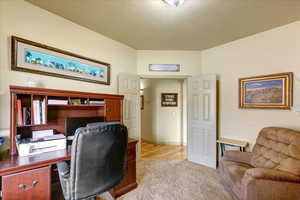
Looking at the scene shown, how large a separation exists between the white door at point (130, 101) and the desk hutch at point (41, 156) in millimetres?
718

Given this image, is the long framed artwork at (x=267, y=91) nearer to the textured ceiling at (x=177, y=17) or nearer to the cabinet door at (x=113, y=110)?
the textured ceiling at (x=177, y=17)

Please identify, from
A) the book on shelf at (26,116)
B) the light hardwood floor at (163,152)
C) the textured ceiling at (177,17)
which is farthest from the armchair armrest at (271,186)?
the book on shelf at (26,116)

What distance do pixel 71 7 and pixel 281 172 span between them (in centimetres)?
321

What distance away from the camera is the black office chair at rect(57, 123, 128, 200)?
1254 millimetres

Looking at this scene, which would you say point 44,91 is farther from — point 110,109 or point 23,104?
point 110,109

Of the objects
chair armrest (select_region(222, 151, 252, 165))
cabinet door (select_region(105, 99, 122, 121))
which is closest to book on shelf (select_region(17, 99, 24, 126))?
cabinet door (select_region(105, 99, 122, 121))

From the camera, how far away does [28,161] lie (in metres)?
1.35

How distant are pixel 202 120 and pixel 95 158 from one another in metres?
2.64

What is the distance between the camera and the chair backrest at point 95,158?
1253mm

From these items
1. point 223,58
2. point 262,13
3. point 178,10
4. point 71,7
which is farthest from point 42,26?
point 223,58

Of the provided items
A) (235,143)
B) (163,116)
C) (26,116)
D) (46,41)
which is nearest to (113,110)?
(26,116)

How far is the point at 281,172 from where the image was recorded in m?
1.63

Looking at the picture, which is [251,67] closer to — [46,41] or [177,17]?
[177,17]

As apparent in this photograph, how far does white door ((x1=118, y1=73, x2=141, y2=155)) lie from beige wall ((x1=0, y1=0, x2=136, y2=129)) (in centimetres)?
17
